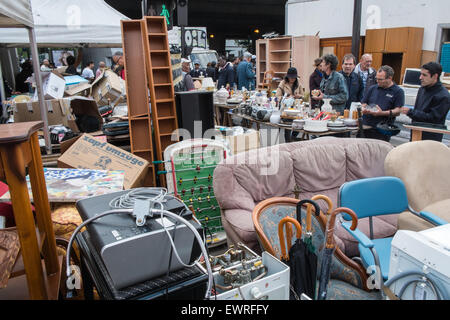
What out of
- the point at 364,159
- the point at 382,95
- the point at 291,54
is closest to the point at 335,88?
the point at 382,95

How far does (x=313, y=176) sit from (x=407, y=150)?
830 millimetres

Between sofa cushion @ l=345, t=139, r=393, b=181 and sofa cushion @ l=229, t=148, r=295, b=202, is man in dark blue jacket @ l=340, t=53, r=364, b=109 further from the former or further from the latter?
sofa cushion @ l=229, t=148, r=295, b=202

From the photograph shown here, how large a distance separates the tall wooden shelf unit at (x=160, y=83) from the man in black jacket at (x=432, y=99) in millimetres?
3051

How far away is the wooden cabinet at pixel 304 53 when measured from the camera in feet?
34.8

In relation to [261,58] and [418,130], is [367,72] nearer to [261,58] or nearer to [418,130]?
[418,130]

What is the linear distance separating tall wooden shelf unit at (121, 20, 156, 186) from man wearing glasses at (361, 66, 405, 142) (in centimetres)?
287

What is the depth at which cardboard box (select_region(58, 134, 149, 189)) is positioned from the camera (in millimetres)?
3064

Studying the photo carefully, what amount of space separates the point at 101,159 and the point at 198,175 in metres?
0.93

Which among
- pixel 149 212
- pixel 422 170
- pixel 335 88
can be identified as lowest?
pixel 422 170

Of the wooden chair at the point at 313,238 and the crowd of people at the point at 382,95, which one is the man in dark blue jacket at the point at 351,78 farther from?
the wooden chair at the point at 313,238

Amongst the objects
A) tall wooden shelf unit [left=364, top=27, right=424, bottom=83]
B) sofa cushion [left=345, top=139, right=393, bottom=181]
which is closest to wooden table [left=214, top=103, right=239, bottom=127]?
sofa cushion [left=345, top=139, right=393, bottom=181]

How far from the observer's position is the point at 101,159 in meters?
3.16

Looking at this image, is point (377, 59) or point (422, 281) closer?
point (422, 281)
